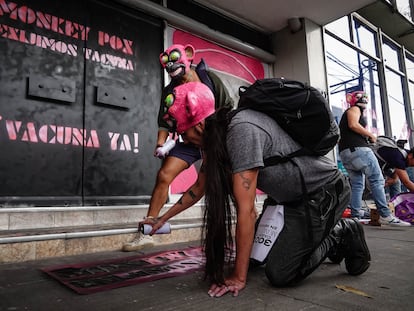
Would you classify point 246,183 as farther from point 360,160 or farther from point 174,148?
point 360,160

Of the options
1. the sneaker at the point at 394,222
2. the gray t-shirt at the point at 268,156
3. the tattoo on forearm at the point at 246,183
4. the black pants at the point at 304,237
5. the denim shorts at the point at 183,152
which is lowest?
the sneaker at the point at 394,222

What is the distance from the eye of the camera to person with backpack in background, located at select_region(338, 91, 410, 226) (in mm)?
3971

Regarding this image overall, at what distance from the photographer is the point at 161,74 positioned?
4172 mm

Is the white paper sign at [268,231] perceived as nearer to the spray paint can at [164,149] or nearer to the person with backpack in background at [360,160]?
the spray paint can at [164,149]

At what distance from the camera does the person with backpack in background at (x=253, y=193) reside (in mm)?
1535

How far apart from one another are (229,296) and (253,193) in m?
0.49

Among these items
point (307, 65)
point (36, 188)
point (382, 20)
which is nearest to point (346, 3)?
point (307, 65)

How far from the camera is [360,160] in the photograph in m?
3.99

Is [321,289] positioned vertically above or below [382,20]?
below

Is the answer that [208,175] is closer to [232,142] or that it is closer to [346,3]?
[232,142]

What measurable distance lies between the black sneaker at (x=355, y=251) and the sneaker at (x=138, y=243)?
1.53 metres

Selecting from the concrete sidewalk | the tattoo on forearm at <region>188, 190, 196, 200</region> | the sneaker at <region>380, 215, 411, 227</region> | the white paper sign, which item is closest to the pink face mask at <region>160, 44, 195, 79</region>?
the tattoo on forearm at <region>188, 190, 196, 200</region>

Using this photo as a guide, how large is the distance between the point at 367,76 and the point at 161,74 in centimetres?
573

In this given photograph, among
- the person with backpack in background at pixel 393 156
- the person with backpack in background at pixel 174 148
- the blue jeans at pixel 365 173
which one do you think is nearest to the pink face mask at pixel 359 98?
the blue jeans at pixel 365 173
